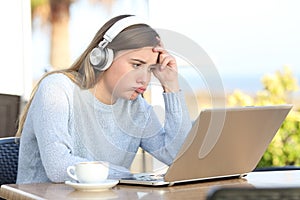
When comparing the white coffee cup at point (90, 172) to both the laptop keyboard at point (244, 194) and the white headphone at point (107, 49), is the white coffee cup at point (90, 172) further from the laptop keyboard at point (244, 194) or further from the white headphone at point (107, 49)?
the laptop keyboard at point (244, 194)

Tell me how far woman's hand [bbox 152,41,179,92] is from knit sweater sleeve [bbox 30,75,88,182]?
28 cm

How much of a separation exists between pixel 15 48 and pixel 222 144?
258 centimetres

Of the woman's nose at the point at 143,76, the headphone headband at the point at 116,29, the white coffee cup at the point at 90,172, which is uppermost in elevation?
the headphone headband at the point at 116,29

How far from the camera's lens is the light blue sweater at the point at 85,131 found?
173 centimetres

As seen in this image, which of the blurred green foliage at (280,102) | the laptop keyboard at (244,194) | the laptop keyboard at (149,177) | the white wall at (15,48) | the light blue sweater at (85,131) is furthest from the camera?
the blurred green foliage at (280,102)

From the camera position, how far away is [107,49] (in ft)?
6.18

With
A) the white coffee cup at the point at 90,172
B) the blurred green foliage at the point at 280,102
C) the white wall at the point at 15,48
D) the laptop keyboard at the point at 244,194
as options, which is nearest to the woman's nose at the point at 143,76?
the white coffee cup at the point at 90,172

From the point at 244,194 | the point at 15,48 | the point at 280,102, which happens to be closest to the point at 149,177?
the point at 244,194

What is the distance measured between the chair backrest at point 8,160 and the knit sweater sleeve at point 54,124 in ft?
0.89

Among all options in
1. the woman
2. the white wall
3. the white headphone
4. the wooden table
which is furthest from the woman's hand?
the white wall

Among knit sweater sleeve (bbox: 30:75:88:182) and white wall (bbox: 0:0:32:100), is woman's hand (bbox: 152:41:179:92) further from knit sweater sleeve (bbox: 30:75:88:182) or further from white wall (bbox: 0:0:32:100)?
white wall (bbox: 0:0:32:100)

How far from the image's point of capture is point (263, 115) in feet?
5.20

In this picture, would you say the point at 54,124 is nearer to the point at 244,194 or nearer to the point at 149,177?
the point at 149,177

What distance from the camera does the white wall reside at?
388cm
